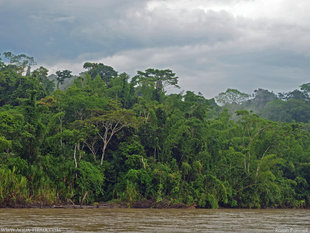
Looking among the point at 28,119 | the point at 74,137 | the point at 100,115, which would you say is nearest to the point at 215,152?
the point at 100,115

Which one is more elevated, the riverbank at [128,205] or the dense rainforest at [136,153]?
the dense rainforest at [136,153]

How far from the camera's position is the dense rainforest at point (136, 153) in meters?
23.7

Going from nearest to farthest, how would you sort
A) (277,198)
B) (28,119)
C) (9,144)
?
(9,144)
(28,119)
(277,198)

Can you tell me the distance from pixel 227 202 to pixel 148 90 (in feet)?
48.2

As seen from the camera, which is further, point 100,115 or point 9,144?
point 100,115

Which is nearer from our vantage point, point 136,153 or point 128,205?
point 128,205

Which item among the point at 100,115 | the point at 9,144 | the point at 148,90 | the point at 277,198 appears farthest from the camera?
the point at 148,90

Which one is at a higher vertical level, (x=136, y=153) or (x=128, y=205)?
(x=136, y=153)

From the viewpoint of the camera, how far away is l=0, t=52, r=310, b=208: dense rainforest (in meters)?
23.7

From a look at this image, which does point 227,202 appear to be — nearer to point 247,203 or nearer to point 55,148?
point 247,203

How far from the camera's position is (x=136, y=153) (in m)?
28.5

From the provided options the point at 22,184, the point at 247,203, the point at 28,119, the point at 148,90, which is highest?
the point at 148,90

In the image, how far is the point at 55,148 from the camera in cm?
2581

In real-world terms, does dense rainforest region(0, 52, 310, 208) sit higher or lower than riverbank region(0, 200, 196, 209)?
higher
